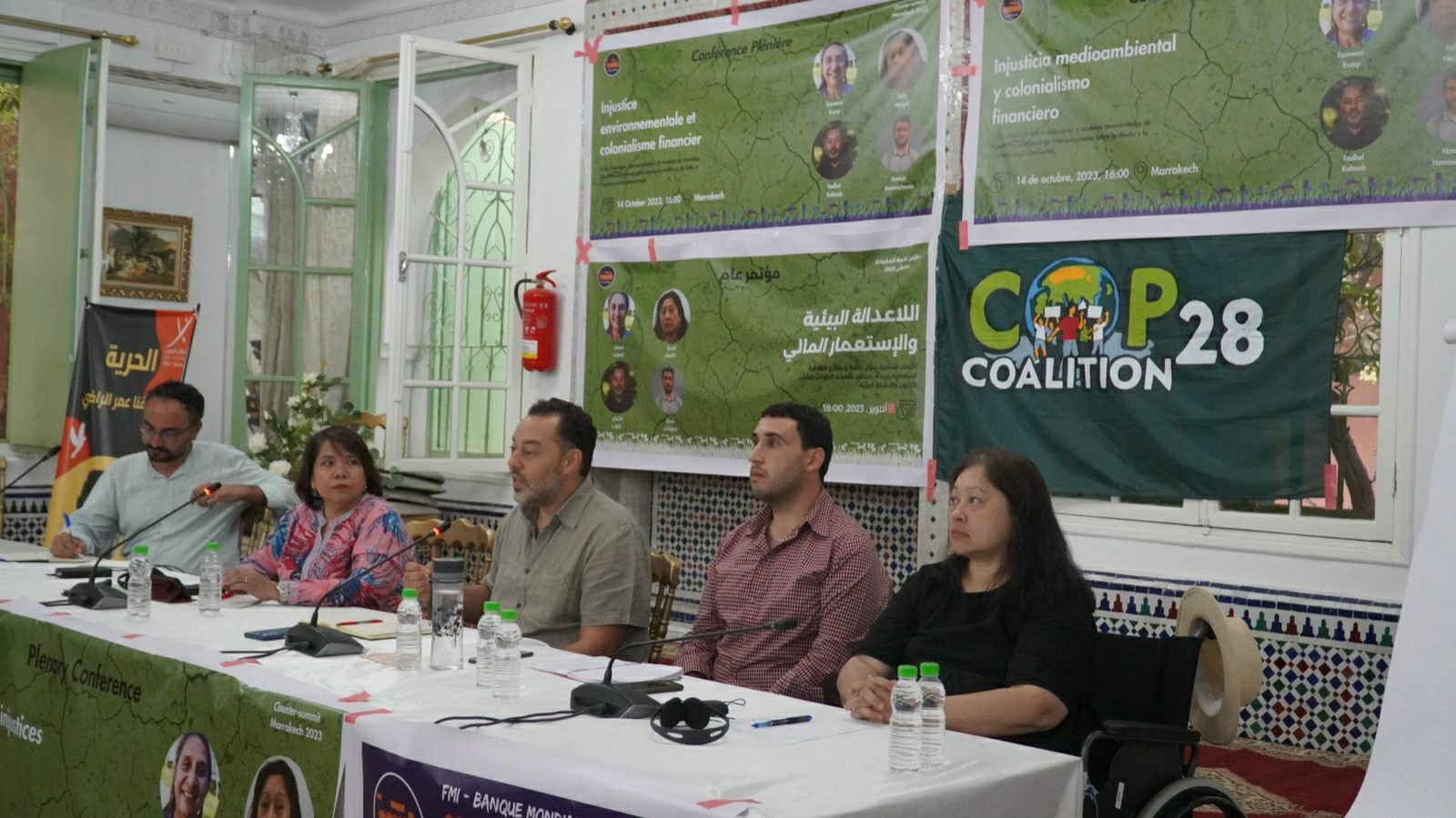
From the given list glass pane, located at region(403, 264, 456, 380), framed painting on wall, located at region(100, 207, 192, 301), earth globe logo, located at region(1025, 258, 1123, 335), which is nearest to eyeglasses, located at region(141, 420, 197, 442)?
glass pane, located at region(403, 264, 456, 380)

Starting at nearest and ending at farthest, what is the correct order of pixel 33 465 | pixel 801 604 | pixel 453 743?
pixel 453 743 → pixel 801 604 → pixel 33 465

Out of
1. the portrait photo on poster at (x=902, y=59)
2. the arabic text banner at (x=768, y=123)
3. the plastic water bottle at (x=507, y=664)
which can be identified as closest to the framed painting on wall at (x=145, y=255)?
the arabic text banner at (x=768, y=123)

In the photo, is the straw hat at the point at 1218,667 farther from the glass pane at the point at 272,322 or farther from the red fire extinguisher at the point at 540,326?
the glass pane at the point at 272,322

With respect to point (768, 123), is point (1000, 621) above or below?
below

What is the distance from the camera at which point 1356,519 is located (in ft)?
13.3

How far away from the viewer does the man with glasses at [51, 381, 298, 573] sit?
4.63 metres

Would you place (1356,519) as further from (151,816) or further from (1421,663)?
(151,816)

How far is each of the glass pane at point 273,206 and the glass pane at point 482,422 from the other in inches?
47.5

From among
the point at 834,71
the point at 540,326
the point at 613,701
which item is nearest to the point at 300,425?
the point at 540,326

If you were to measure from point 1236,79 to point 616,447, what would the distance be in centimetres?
280

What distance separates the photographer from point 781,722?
2377mm

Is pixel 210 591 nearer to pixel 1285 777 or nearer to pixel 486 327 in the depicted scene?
pixel 1285 777

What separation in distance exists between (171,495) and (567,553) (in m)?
1.85

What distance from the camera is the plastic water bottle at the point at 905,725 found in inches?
81.6
